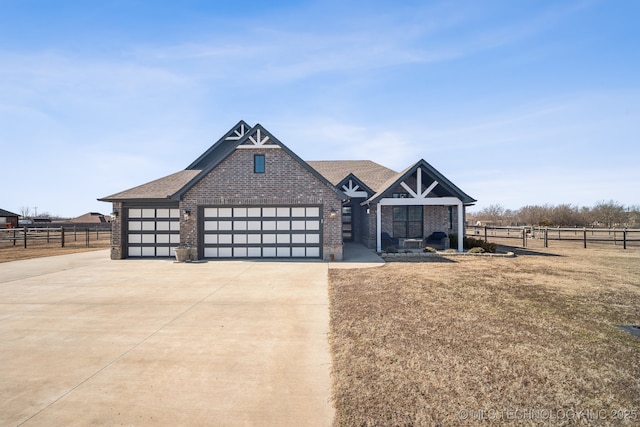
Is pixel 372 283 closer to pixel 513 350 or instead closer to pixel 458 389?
pixel 513 350

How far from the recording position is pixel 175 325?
20.2 feet

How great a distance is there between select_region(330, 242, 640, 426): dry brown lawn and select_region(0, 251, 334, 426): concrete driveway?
562 millimetres

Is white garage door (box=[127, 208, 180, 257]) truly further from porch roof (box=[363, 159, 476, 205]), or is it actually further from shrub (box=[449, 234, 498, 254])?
shrub (box=[449, 234, 498, 254])

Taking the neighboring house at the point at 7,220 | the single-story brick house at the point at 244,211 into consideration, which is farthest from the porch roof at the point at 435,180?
the neighboring house at the point at 7,220

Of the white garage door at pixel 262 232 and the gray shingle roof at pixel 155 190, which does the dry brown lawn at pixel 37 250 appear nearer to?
the gray shingle roof at pixel 155 190

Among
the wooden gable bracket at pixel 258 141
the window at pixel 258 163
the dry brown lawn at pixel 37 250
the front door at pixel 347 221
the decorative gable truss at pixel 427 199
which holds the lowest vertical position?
the dry brown lawn at pixel 37 250

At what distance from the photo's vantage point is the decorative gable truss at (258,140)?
14398mm

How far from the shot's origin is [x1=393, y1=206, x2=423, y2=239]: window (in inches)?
750

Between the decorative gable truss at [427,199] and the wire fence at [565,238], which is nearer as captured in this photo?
the decorative gable truss at [427,199]

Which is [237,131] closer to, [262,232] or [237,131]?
[237,131]

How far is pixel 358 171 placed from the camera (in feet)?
78.4

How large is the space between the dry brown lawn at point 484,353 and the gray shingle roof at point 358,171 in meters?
12.4

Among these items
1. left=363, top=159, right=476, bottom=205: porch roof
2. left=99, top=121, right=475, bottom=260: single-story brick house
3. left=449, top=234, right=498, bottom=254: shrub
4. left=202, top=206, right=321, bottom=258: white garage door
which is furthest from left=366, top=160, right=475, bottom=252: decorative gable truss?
left=202, top=206, right=321, bottom=258: white garage door

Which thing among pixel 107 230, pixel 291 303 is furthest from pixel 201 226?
pixel 107 230
